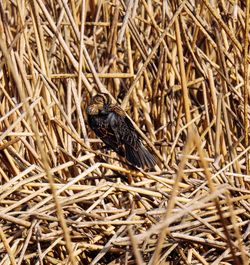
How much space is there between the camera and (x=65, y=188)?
2.70 m

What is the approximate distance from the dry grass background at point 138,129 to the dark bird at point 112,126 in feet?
0.21

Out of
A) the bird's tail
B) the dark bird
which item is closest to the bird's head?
the dark bird

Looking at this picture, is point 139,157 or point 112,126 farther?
point 112,126

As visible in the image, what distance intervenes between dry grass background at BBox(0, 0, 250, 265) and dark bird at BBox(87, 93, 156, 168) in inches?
2.6

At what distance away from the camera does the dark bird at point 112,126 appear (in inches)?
119

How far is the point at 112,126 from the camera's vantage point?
122 inches

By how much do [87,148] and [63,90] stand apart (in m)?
0.65

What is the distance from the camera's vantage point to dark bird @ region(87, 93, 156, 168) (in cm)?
301

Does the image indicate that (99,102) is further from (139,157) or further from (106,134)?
(139,157)

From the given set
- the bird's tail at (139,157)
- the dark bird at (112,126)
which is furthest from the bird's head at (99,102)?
the bird's tail at (139,157)

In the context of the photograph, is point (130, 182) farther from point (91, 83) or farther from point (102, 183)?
point (91, 83)

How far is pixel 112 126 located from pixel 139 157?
0.90 ft

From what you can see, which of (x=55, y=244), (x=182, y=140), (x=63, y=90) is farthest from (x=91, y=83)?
(x=55, y=244)

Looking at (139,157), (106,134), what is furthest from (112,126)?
(139,157)
